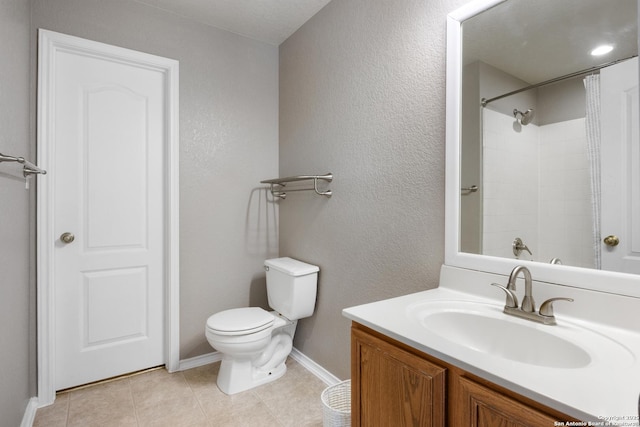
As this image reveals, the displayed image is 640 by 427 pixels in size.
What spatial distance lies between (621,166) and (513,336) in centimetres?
60

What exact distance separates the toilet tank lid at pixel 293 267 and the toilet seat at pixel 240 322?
0.31 m

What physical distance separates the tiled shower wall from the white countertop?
14 cm

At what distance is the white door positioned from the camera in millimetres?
948

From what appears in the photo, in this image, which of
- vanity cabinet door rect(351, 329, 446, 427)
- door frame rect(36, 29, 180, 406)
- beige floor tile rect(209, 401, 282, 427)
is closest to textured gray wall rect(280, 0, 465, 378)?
beige floor tile rect(209, 401, 282, 427)

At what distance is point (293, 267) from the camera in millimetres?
2178

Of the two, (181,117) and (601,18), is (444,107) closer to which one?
(601,18)

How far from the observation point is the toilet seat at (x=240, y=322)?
1.90m

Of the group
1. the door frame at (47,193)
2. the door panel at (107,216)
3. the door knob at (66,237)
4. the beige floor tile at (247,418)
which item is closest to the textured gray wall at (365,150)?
the beige floor tile at (247,418)

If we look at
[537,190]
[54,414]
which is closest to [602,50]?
[537,190]

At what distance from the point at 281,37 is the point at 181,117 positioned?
39.0 inches

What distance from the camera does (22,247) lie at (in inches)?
65.2

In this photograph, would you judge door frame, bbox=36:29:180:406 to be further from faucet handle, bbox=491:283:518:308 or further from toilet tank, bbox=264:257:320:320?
faucet handle, bbox=491:283:518:308

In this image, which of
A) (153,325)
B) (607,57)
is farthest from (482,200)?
(153,325)

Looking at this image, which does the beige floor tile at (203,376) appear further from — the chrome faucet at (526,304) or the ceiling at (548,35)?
the ceiling at (548,35)
